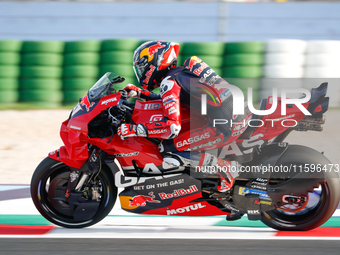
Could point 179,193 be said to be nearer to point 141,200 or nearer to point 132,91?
point 141,200

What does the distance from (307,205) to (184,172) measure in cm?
110

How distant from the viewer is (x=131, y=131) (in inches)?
145

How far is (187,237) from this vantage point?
3.87m

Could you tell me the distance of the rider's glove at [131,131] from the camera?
12.1 ft

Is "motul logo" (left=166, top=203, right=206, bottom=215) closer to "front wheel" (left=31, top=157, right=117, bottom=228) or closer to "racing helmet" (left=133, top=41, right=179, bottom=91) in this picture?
"front wheel" (left=31, top=157, right=117, bottom=228)

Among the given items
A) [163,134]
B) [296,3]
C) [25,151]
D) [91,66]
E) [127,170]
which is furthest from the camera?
[296,3]

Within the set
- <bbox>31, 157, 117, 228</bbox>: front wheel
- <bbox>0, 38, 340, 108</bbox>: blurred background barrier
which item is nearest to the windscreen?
<bbox>31, 157, 117, 228</bbox>: front wheel

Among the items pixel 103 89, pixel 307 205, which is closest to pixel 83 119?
pixel 103 89

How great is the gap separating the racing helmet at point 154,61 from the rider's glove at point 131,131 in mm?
447

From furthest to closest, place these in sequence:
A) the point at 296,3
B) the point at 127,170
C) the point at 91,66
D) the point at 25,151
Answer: the point at 296,3
the point at 91,66
the point at 25,151
the point at 127,170

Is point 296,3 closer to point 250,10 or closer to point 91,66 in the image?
point 250,10

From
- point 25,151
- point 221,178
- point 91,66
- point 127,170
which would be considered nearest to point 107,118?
point 127,170
